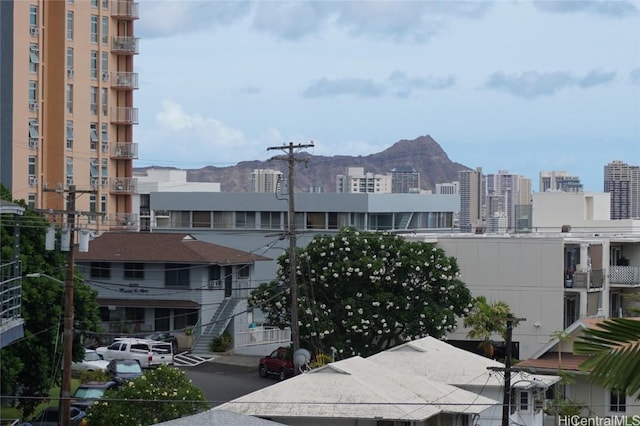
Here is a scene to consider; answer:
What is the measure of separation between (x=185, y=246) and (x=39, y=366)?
933 inches

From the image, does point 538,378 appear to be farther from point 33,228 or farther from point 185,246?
point 185,246

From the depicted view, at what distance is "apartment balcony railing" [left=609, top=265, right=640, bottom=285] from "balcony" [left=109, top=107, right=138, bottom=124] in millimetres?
35962

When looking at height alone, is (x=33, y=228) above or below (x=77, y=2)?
below

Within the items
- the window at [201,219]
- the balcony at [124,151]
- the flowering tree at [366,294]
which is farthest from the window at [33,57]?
the flowering tree at [366,294]

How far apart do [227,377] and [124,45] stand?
114 feet

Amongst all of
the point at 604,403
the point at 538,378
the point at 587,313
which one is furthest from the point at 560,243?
the point at 538,378

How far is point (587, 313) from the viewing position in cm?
5331

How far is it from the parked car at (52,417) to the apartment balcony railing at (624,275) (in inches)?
1196

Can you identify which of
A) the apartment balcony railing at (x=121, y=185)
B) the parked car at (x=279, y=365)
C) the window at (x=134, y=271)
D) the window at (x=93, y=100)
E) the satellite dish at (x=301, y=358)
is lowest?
the parked car at (x=279, y=365)

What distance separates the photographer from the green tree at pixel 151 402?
1113 inches

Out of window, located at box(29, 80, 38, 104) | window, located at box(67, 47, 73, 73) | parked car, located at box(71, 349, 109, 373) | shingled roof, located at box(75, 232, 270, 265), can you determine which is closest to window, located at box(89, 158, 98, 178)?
window, located at box(67, 47, 73, 73)

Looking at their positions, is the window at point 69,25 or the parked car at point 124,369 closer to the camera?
the parked car at point 124,369

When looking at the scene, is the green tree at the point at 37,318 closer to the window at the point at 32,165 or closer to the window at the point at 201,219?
the window at the point at 32,165

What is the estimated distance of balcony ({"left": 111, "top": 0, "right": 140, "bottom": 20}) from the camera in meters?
77.1
